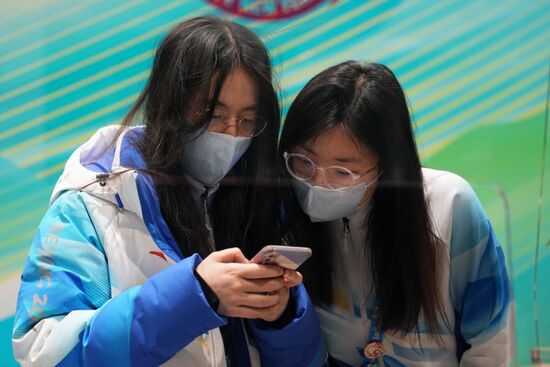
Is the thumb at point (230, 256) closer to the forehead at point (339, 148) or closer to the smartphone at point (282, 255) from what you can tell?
the smartphone at point (282, 255)

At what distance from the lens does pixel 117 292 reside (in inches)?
40.1

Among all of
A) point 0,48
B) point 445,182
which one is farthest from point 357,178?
point 0,48

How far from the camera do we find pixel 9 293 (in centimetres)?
135

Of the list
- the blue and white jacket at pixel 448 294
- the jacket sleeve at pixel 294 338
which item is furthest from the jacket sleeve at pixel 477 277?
the jacket sleeve at pixel 294 338

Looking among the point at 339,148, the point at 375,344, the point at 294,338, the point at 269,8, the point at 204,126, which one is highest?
the point at 269,8

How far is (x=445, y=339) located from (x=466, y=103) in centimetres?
41

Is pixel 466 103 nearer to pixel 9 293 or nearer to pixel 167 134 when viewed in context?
pixel 167 134

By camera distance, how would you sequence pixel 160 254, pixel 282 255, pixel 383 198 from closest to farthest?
1. pixel 282 255
2. pixel 160 254
3. pixel 383 198

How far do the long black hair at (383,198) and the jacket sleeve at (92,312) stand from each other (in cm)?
29

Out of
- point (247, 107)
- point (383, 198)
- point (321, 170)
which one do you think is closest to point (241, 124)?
point (247, 107)

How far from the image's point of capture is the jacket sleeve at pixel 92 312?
0.93 metres

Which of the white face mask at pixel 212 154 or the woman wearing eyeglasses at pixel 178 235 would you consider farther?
the white face mask at pixel 212 154

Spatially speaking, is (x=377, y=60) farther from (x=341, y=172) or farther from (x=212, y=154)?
(x=212, y=154)

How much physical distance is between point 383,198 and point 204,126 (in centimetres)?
33
